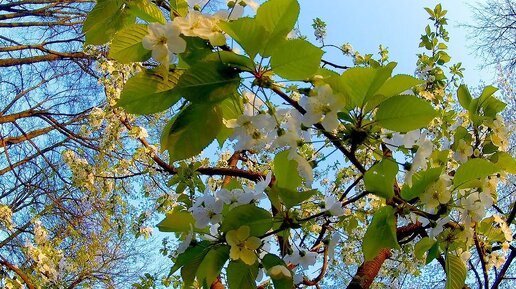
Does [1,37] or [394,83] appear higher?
[1,37]

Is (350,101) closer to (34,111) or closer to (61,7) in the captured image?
(34,111)

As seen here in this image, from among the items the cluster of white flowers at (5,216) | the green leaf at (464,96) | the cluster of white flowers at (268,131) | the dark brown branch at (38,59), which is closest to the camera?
the cluster of white flowers at (268,131)

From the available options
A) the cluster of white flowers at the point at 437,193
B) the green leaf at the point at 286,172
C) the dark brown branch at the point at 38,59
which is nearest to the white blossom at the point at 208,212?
the green leaf at the point at 286,172

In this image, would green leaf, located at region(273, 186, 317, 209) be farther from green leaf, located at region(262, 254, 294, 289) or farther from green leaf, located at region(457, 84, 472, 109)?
green leaf, located at region(457, 84, 472, 109)

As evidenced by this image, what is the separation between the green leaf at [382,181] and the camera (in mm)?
778

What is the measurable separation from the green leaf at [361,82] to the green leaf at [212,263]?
1.00 ft

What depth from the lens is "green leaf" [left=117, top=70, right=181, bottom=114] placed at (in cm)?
70

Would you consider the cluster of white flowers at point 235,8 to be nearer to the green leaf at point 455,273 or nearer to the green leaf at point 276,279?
the green leaf at point 276,279

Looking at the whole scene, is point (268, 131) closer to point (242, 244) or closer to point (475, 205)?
point (242, 244)

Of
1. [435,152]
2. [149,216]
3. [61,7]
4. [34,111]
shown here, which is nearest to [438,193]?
[435,152]

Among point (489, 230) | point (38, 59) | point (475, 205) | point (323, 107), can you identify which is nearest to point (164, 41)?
point (323, 107)

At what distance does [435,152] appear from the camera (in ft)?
3.05

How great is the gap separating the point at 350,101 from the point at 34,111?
5.38 m

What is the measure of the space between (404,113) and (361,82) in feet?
0.26
